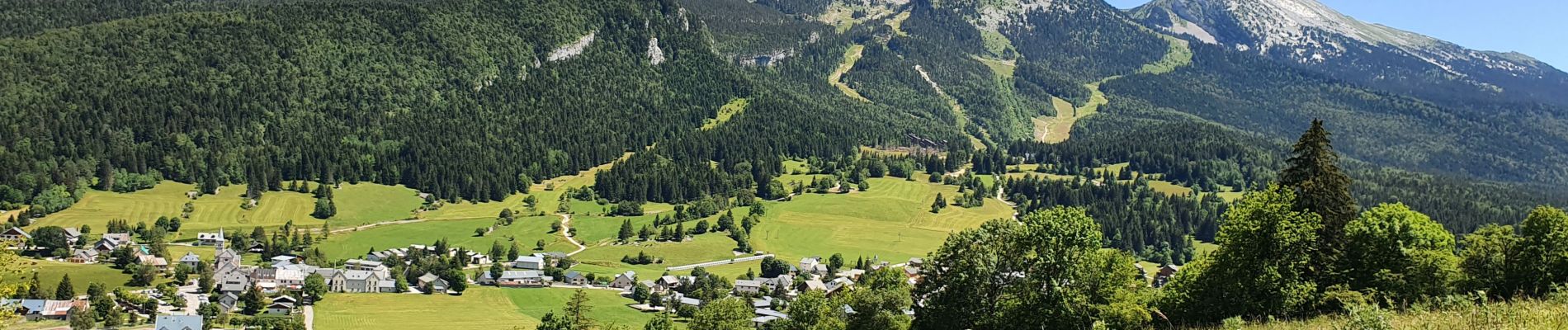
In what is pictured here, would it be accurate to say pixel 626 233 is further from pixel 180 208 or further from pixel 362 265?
pixel 180 208

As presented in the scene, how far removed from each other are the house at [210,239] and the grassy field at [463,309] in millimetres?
38975

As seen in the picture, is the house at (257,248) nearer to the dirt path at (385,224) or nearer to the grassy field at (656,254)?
the dirt path at (385,224)

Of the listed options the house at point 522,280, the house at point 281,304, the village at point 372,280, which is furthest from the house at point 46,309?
the house at point 522,280

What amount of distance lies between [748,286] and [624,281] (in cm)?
1615

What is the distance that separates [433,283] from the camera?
12588 centimetres

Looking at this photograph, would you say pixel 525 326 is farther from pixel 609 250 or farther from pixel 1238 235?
pixel 1238 235

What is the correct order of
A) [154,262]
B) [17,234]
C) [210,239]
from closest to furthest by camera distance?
1. [154,262]
2. [17,234]
3. [210,239]

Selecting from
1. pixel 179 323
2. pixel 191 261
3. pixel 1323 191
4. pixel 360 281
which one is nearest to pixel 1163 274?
pixel 1323 191

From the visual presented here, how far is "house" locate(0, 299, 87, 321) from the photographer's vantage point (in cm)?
9706

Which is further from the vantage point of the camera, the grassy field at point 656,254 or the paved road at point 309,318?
the grassy field at point 656,254

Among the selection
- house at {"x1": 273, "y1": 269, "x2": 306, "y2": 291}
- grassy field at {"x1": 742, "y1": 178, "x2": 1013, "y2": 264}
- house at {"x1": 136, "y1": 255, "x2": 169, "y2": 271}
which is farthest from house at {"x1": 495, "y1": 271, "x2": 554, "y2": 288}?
house at {"x1": 136, "y1": 255, "x2": 169, "y2": 271}

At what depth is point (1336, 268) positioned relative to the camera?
1710 inches

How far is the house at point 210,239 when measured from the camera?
480 feet

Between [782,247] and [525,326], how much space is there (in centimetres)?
6675
